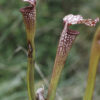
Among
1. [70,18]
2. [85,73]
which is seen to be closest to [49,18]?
[85,73]

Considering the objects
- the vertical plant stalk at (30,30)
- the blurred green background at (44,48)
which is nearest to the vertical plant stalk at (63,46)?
the vertical plant stalk at (30,30)

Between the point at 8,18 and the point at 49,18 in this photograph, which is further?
the point at 49,18

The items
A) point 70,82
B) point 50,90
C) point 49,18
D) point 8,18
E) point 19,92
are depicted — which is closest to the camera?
point 50,90

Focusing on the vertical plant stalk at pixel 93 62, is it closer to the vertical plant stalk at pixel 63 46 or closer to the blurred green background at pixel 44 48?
the vertical plant stalk at pixel 63 46

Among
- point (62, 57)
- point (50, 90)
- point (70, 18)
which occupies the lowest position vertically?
point (50, 90)

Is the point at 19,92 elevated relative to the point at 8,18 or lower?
lower

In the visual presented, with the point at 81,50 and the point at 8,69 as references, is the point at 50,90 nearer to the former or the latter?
the point at 8,69

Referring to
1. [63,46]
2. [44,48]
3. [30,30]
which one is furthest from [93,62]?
[44,48]

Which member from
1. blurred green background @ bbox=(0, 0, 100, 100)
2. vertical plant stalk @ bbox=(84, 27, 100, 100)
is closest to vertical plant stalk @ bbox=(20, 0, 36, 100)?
vertical plant stalk @ bbox=(84, 27, 100, 100)

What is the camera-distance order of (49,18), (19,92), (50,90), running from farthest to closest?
(49,18)
(19,92)
(50,90)
